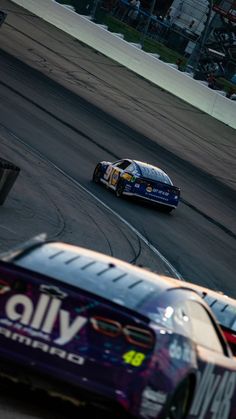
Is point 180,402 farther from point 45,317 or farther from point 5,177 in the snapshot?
point 5,177

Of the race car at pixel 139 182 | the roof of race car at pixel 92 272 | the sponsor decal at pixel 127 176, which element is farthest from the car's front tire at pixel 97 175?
the roof of race car at pixel 92 272

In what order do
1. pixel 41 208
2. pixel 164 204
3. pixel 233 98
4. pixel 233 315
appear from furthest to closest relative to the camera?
1. pixel 233 98
2. pixel 164 204
3. pixel 41 208
4. pixel 233 315

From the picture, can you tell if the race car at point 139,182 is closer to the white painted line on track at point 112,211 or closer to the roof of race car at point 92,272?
the white painted line on track at point 112,211

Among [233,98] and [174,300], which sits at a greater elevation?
[174,300]

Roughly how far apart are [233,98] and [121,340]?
4265 centimetres

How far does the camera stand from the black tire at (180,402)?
7.91 m

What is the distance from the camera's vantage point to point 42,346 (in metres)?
7.89

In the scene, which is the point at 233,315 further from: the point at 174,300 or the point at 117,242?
the point at 117,242

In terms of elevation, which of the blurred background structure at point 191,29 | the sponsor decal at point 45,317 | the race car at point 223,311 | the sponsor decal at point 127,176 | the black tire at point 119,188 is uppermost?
the sponsor decal at point 45,317

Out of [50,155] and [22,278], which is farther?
[50,155]

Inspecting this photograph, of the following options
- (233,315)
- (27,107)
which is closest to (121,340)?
(233,315)

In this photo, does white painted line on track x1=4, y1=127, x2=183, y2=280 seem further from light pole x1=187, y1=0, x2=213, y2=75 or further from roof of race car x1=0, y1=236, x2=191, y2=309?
light pole x1=187, y1=0, x2=213, y2=75

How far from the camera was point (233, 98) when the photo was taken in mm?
49812

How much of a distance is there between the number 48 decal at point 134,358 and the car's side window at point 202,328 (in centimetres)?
77
